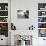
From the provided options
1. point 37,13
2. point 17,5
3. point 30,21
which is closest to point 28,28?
point 30,21

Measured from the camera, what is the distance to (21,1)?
6.21 meters

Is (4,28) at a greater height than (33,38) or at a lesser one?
greater

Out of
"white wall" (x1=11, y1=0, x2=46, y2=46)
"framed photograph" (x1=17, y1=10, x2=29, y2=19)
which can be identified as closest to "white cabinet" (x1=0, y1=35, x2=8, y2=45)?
"white wall" (x1=11, y1=0, x2=46, y2=46)

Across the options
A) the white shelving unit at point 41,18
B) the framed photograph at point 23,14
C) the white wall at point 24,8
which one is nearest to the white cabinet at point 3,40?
the white wall at point 24,8

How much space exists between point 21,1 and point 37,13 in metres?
0.99

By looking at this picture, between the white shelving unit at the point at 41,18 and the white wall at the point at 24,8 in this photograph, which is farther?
the white shelving unit at the point at 41,18

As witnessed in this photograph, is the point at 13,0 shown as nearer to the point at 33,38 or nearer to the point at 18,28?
the point at 18,28

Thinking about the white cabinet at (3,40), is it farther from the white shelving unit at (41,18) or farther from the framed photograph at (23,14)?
the white shelving unit at (41,18)

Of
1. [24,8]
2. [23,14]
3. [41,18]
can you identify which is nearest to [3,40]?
[23,14]

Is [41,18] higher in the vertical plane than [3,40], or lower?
higher

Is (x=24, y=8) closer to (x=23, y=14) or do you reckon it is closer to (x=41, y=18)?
(x=23, y=14)

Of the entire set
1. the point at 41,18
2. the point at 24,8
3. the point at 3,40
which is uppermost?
the point at 24,8

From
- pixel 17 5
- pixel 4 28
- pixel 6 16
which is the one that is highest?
pixel 17 5

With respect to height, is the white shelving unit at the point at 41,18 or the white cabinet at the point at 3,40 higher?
the white shelving unit at the point at 41,18
